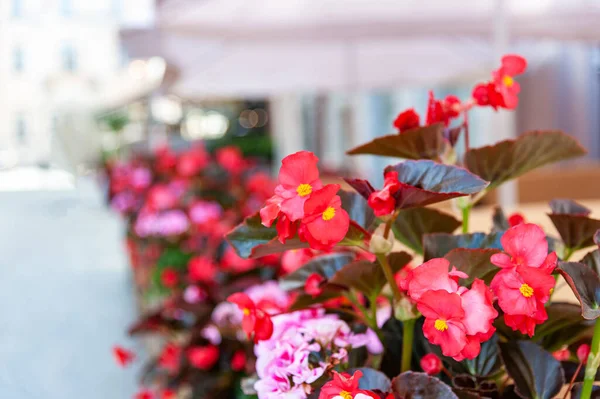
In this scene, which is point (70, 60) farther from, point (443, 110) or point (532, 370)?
point (532, 370)

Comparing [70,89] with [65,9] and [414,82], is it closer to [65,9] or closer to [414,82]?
[65,9]

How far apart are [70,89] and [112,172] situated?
13827 millimetres

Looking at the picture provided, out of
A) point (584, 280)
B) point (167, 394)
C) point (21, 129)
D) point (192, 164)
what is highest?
point (584, 280)

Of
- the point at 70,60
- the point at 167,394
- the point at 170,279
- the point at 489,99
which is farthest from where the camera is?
the point at 70,60

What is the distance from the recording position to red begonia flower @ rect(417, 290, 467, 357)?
0.47 meters

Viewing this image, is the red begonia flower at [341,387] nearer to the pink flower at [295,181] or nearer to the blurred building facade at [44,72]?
the pink flower at [295,181]

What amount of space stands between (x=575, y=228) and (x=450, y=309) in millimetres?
218

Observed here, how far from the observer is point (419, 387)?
0.54 meters

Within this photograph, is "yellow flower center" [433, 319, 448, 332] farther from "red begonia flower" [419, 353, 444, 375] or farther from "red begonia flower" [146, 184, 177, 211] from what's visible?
"red begonia flower" [146, 184, 177, 211]

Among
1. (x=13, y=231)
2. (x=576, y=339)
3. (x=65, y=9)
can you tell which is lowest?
(x=13, y=231)

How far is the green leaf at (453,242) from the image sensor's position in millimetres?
608

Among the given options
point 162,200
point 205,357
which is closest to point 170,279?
point 162,200

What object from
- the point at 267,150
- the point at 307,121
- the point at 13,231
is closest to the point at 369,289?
the point at 13,231

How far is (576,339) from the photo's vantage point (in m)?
0.68
